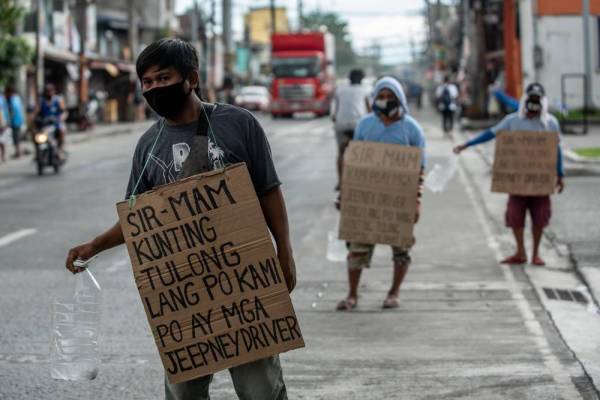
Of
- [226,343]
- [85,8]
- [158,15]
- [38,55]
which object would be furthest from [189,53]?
[158,15]

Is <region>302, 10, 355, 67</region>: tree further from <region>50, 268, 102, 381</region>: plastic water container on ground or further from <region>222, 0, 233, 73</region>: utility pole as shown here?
<region>50, 268, 102, 381</region>: plastic water container on ground

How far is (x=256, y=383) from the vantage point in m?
5.07

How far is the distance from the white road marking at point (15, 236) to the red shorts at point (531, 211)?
18.0ft

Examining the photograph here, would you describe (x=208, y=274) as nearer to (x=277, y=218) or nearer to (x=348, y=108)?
(x=277, y=218)

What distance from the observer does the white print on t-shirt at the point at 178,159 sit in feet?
16.8

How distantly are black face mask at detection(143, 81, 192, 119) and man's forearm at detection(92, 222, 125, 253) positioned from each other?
1.76ft

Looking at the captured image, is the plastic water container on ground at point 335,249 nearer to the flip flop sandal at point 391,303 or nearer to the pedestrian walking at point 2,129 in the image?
the flip flop sandal at point 391,303

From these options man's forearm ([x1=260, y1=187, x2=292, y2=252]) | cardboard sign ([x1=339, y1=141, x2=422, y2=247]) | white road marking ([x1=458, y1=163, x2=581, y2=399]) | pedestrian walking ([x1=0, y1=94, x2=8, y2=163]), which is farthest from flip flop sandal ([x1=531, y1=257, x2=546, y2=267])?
pedestrian walking ([x1=0, y1=94, x2=8, y2=163])

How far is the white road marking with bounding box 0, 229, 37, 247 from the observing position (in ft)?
49.3

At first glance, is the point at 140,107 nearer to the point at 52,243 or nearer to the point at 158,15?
the point at 158,15

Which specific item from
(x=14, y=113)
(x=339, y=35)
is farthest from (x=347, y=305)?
(x=339, y=35)

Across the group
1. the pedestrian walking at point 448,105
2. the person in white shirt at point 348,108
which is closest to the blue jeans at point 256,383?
the person in white shirt at point 348,108

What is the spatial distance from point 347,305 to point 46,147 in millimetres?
16946

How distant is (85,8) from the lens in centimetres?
5666
